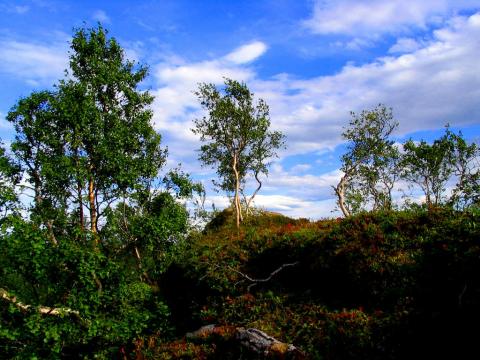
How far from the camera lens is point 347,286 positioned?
1948 centimetres

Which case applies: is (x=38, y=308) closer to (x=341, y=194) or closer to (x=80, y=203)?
(x=80, y=203)

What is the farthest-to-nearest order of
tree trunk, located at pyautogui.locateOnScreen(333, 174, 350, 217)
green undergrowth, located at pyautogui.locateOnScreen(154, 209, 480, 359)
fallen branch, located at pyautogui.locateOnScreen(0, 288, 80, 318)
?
tree trunk, located at pyautogui.locateOnScreen(333, 174, 350, 217) < fallen branch, located at pyautogui.locateOnScreen(0, 288, 80, 318) < green undergrowth, located at pyautogui.locateOnScreen(154, 209, 480, 359)

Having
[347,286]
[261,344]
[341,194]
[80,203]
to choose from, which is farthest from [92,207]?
[341,194]

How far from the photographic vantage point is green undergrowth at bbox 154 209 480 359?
11.8 m

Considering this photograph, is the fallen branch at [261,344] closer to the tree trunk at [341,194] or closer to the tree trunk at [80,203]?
the tree trunk at [80,203]

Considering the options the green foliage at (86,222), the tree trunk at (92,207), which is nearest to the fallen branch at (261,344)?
the green foliage at (86,222)

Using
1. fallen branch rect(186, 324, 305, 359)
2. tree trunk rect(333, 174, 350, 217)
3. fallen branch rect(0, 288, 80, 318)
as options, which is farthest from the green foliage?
tree trunk rect(333, 174, 350, 217)

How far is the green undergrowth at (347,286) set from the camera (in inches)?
463

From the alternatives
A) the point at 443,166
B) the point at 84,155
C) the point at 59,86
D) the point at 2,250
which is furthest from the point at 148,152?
the point at 443,166

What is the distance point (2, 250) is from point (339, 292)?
1793cm

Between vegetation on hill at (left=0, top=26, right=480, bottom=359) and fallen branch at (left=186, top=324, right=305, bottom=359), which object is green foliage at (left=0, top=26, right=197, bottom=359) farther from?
fallen branch at (left=186, top=324, right=305, bottom=359)

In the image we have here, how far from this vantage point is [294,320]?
59.8 ft

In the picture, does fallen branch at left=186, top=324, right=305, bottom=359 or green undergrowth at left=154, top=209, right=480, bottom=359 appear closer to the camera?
green undergrowth at left=154, top=209, right=480, bottom=359

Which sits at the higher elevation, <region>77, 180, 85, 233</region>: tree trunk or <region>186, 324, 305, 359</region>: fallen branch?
<region>77, 180, 85, 233</region>: tree trunk
